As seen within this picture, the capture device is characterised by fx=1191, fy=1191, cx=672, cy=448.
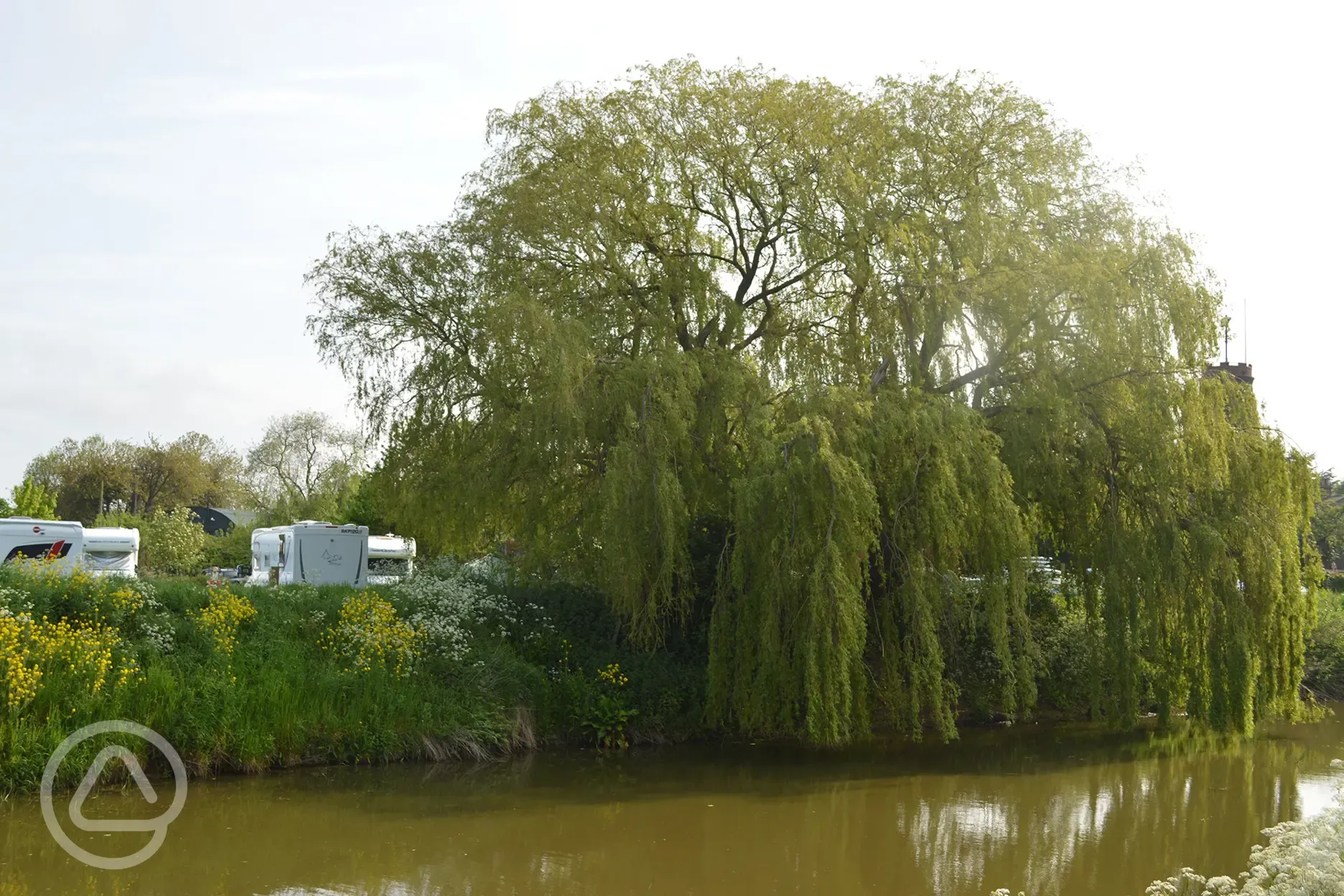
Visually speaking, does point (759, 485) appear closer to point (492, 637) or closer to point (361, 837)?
point (492, 637)

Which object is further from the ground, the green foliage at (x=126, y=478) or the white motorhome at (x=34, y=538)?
the green foliage at (x=126, y=478)

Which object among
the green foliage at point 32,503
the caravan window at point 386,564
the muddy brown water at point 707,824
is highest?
the green foliage at point 32,503

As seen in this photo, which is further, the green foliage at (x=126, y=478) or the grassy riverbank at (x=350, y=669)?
the green foliage at (x=126, y=478)

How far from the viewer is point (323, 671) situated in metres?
15.3

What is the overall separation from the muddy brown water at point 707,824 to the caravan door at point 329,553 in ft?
33.2

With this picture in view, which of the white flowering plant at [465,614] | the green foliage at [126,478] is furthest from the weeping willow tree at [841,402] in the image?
the green foliage at [126,478]

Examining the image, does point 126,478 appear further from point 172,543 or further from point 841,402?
point 841,402

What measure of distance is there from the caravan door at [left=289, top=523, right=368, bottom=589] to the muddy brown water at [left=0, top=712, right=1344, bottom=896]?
10.1 m

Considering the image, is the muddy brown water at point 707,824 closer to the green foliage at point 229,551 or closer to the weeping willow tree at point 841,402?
the weeping willow tree at point 841,402

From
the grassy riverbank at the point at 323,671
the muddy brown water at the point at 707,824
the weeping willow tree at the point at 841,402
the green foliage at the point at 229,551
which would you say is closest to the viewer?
the muddy brown water at the point at 707,824

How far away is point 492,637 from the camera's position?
17438 millimetres

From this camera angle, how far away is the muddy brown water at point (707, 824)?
10.6m

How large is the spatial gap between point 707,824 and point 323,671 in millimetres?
5610

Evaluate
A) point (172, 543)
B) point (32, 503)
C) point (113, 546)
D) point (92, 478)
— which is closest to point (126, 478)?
point (92, 478)
